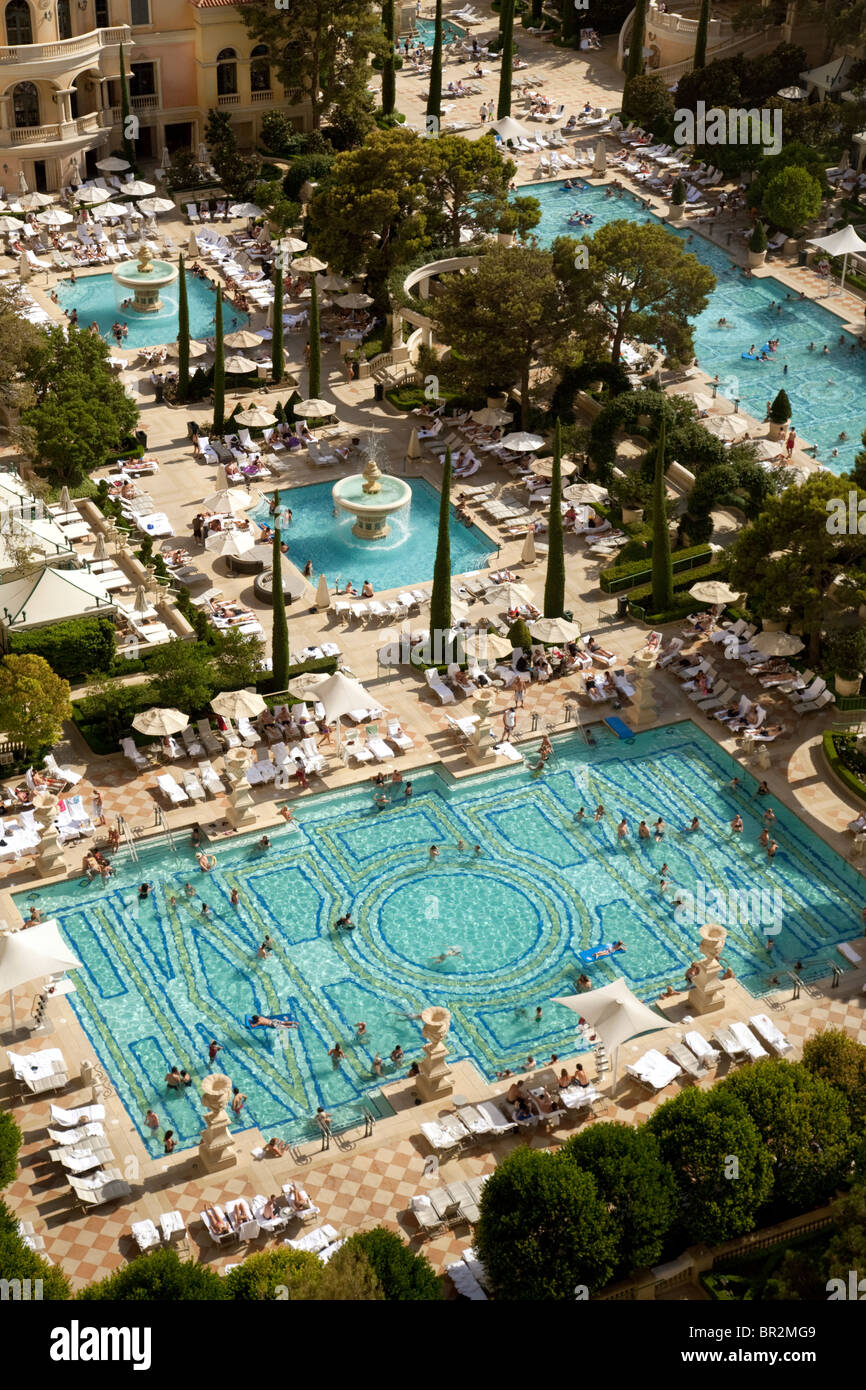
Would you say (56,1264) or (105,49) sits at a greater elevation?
(105,49)

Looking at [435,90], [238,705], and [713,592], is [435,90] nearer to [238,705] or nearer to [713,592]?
[713,592]

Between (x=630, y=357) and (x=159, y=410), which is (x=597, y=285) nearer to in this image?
(x=630, y=357)

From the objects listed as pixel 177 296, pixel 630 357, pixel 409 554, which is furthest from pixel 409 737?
pixel 177 296

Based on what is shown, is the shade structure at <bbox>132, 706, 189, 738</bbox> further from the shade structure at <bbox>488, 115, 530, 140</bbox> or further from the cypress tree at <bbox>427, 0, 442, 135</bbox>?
the shade structure at <bbox>488, 115, 530, 140</bbox>

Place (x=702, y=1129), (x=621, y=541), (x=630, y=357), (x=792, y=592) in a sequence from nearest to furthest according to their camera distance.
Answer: (x=702, y=1129) < (x=792, y=592) < (x=621, y=541) < (x=630, y=357)

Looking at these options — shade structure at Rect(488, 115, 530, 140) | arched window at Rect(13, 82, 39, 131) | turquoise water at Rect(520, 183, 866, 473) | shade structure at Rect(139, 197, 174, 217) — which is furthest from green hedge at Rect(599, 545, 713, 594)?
arched window at Rect(13, 82, 39, 131)
